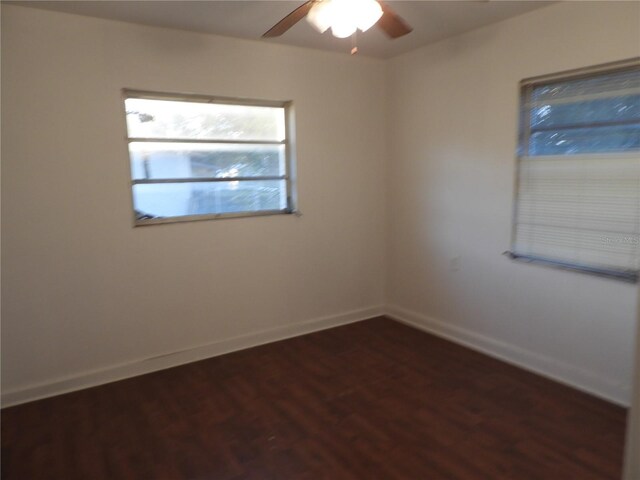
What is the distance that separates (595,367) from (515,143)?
64.3 inches

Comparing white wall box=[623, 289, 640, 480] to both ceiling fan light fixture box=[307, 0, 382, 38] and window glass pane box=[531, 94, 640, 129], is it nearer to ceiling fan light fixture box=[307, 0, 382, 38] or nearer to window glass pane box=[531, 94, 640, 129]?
ceiling fan light fixture box=[307, 0, 382, 38]

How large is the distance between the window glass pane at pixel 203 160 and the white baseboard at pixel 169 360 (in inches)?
55.0

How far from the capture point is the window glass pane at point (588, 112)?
8.59ft

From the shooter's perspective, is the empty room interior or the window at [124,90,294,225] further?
the window at [124,90,294,225]

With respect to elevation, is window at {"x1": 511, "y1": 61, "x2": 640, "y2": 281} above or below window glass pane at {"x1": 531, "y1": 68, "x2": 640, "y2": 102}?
below

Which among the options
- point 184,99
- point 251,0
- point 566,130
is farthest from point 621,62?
point 184,99

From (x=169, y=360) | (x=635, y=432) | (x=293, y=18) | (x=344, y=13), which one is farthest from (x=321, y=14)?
(x=169, y=360)

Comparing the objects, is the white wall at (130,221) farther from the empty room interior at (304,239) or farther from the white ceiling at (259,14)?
the white ceiling at (259,14)

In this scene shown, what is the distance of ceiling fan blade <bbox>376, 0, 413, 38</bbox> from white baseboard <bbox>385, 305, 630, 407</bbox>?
2431 mm

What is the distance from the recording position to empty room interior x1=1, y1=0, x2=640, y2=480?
2.50 metres

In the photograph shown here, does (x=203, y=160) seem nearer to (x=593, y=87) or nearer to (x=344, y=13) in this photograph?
(x=344, y=13)

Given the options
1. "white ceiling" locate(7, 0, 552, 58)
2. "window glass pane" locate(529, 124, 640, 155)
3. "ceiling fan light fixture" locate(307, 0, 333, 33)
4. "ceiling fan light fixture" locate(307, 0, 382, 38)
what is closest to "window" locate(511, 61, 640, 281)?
"window glass pane" locate(529, 124, 640, 155)

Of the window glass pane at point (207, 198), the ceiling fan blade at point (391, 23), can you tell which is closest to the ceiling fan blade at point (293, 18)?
the ceiling fan blade at point (391, 23)

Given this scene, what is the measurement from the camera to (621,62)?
2.62 metres
